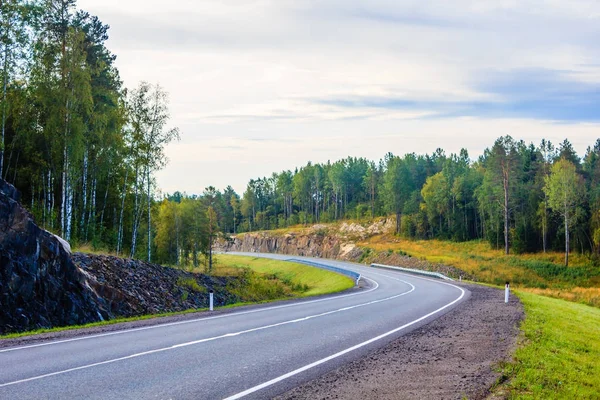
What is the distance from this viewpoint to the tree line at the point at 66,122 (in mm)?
27625

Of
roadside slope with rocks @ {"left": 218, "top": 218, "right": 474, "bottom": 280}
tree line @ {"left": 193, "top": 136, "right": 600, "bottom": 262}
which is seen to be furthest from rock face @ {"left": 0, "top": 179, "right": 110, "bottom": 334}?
roadside slope with rocks @ {"left": 218, "top": 218, "right": 474, "bottom": 280}

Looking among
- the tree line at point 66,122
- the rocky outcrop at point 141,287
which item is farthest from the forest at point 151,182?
the rocky outcrop at point 141,287

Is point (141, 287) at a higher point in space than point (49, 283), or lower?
lower

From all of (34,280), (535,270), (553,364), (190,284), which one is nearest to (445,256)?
(535,270)

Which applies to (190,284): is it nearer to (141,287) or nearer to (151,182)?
(141,287)

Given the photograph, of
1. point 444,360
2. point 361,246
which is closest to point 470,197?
point 361,246

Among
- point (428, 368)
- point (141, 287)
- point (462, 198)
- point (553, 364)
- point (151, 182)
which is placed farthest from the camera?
point (462, 198)

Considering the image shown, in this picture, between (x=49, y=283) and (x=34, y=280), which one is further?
(x=49, y=283)

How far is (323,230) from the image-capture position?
341 feet

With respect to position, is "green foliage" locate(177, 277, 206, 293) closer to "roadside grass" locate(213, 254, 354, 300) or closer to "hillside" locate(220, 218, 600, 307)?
"roadside grass" locate(213, 254, 354, 300)

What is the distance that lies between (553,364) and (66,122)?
25799mm

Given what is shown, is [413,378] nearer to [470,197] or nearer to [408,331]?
[408,331]

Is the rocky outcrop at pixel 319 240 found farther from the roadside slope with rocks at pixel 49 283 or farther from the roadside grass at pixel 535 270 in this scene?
the roadside slope with rocks at pixel 49 283

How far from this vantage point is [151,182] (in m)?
38.0
